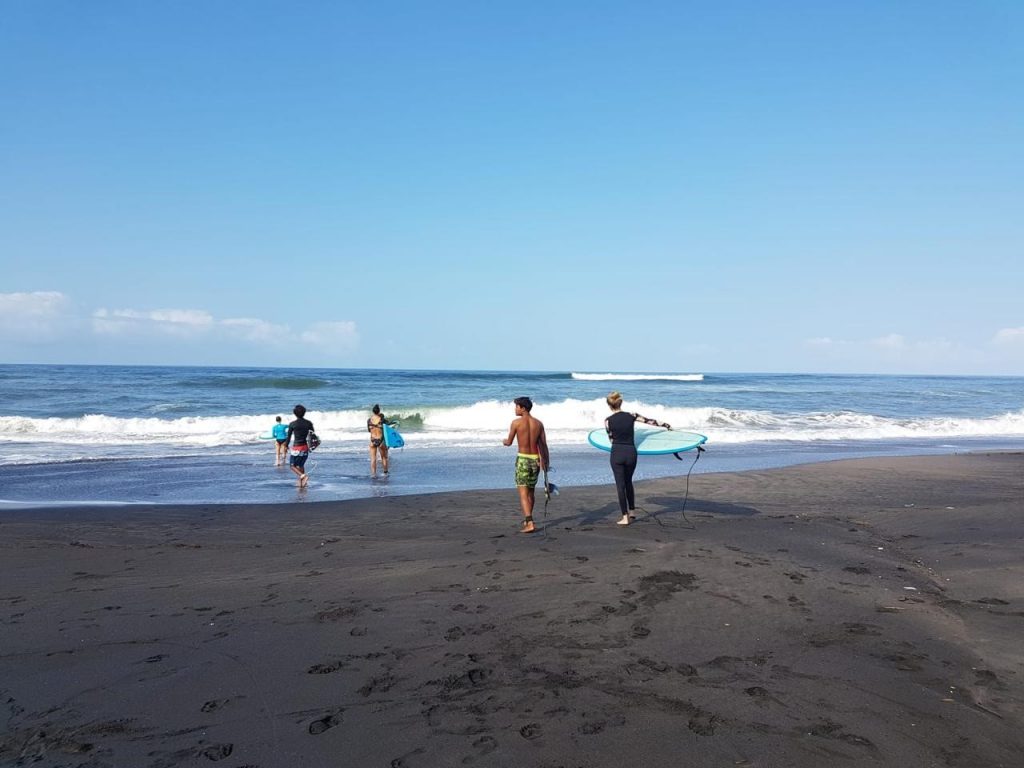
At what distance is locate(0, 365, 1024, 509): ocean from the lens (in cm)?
1397

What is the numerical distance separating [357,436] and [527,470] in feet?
53.0

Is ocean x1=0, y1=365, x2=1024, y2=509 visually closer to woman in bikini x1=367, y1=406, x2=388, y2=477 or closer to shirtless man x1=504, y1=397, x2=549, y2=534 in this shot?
woman in bikini x1=367, y1=406, x2=388, y2=477

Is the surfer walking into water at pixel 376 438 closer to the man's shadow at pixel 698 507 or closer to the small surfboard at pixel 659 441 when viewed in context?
the small surfboard at pixel 659 441

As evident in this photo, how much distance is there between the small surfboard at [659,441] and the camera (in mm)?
10812

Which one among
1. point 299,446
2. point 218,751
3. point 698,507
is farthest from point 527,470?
point 299,446

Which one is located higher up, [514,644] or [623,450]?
[623,450]

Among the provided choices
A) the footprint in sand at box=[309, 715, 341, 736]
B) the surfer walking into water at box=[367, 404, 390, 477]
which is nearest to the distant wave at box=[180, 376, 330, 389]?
the surfer walking into water at box=[367, 404, 390, 477]

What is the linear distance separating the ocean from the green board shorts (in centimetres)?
299

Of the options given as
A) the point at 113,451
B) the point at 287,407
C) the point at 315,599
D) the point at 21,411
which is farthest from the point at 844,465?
the point at 21,411

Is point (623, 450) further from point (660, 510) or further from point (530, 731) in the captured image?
point (530, 731)

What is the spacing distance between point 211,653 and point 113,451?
1687 centimetres

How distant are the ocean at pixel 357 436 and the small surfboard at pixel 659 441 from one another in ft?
6.44

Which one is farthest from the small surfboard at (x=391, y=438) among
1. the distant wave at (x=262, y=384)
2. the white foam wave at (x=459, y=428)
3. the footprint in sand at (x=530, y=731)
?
the distant wave at (x=262, y=384)

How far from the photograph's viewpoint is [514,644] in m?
5.11
